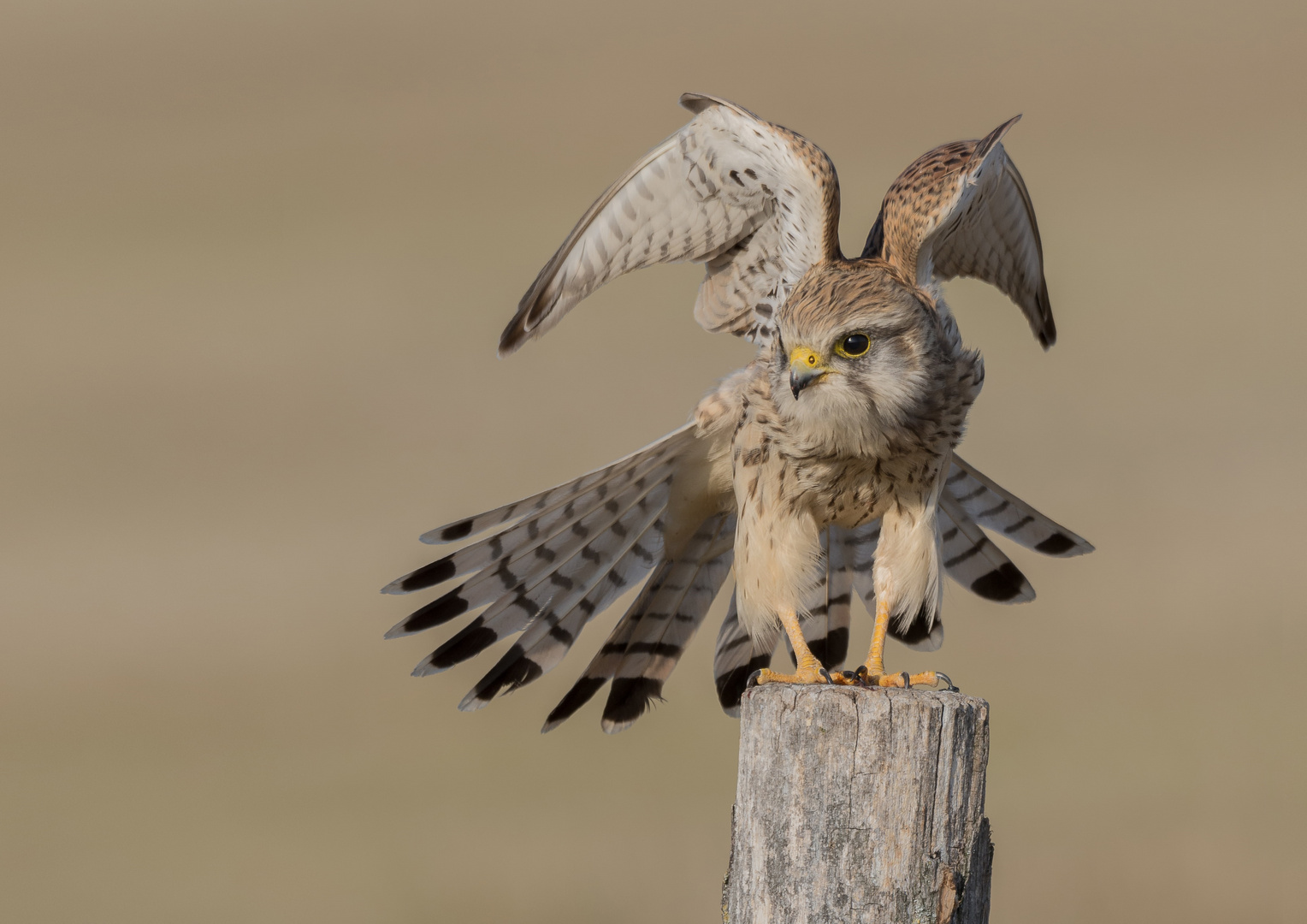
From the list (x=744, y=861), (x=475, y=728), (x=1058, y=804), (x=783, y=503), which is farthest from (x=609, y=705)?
(x=475, y=728)

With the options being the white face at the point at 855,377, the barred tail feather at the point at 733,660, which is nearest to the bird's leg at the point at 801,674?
the white face at the point at 855,377

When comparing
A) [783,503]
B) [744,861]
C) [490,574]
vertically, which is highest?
[783,503]

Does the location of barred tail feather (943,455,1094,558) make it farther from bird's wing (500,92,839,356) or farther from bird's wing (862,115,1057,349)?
bird's wing (500,92,839,356)

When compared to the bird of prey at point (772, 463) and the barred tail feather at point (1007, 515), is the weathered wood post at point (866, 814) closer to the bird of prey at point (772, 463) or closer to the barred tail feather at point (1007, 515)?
the bird of prey at point (772, 463)

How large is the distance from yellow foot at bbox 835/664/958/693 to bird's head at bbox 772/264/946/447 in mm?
641

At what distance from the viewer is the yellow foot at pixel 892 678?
12.0 feet

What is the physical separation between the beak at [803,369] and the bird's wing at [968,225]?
629mm

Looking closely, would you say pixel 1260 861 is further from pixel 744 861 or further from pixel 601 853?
pixel 744 861

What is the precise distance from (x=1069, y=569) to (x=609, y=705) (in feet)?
29.9

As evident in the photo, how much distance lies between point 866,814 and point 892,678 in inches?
35.2

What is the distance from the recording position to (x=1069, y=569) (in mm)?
12656

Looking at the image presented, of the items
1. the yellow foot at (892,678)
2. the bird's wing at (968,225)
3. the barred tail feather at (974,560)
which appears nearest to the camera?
the yellow foot at (892,678)

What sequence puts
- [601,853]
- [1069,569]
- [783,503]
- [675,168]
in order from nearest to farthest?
[783,503], [675,168], [601,853], [1069,569]

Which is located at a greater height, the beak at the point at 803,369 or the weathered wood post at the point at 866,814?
the beak at the point at 803,369
